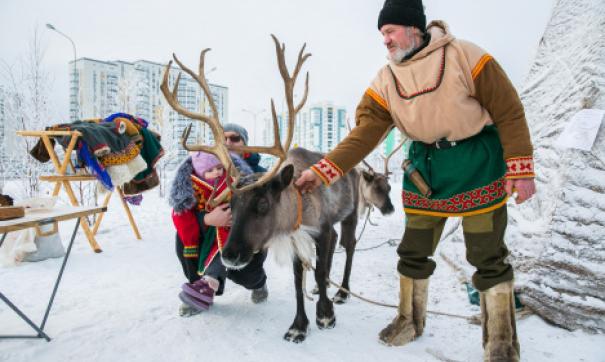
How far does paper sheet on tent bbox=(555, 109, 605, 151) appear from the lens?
2.59m

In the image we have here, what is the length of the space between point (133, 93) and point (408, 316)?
56.5ft

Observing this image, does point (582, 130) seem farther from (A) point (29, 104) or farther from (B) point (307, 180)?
(A) point (29, 104)

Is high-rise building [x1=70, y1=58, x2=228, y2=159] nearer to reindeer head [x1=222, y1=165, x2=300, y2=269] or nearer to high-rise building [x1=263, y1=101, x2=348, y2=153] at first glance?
high-rise building [x1=263, y1=101, x2=348, y2=153]

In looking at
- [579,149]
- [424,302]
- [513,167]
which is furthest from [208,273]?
[579,149]

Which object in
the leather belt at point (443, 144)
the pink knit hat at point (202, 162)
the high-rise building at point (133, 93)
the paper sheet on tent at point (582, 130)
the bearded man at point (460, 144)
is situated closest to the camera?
the bearded man at point (460, 144)

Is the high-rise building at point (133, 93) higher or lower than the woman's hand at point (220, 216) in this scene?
higher

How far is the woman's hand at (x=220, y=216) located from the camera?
2463 mm

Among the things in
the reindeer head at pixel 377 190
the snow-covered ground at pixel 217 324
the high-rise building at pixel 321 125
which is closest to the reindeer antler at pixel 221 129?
the snow-covered ground at pixel 217 324

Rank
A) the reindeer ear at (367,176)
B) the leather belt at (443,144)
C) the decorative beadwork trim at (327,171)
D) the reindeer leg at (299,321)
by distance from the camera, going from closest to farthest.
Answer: the leather belt at (443,144)
the decorative beadwork trim at (327,171)
the reindeer leg at (299,321)
the reindeer ear at (367,176)

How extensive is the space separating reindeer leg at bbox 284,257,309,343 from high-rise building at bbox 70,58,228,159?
51.2 ft

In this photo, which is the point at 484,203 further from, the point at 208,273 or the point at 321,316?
the point at 208,273

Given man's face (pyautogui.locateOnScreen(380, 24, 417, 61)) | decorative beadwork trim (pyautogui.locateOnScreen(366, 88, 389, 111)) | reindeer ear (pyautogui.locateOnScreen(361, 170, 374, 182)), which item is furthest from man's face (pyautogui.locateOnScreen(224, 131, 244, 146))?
reindeer ear (pyautogui.locateOnScreen(361, 170, 374, 182))

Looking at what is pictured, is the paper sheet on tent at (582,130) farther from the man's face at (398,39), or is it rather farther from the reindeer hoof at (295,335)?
the reindeer hoof at (295,335)

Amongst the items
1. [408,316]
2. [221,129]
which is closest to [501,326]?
[408,316]
